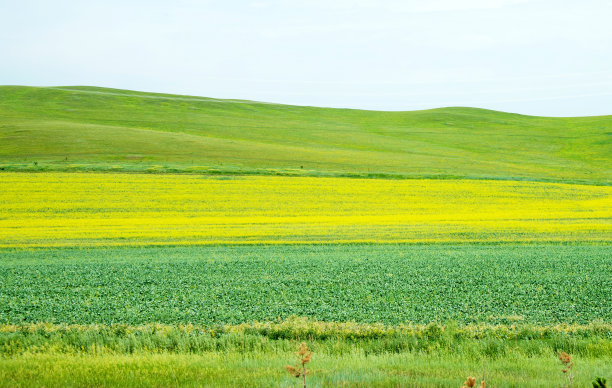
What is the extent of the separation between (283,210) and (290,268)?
669 inches

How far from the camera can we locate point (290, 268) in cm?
1493

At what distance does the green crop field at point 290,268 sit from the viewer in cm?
674

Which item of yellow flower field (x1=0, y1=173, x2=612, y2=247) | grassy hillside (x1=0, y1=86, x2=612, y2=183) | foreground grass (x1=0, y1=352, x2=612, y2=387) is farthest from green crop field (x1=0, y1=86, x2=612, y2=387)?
grassy hillside (x1=0, y1=86, x2=612, y2=183)

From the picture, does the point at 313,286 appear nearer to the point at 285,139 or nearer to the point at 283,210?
the point at 283,210

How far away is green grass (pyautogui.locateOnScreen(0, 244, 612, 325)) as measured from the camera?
32.2 feet

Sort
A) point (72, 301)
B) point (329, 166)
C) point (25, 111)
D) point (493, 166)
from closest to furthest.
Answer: point (72, 301) → point (329, 166) → point (493, 166) → point (25, 111)

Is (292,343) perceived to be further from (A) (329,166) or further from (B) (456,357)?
(A) (329,166)

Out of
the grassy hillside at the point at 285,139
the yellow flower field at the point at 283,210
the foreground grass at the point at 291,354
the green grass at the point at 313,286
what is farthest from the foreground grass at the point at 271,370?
the grassy hillside at the point at 285,139

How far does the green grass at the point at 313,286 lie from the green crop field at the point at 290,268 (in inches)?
3.1

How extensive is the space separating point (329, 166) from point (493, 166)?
63.6 feet

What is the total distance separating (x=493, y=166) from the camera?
56.4 m

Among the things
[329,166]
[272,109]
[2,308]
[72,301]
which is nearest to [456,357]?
[72,301]

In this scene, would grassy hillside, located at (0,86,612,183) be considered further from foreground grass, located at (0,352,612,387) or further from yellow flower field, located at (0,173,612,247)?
foreground grass, located at (0,352,612,387)

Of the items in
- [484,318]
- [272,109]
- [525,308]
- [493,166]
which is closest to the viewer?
[484,318]
